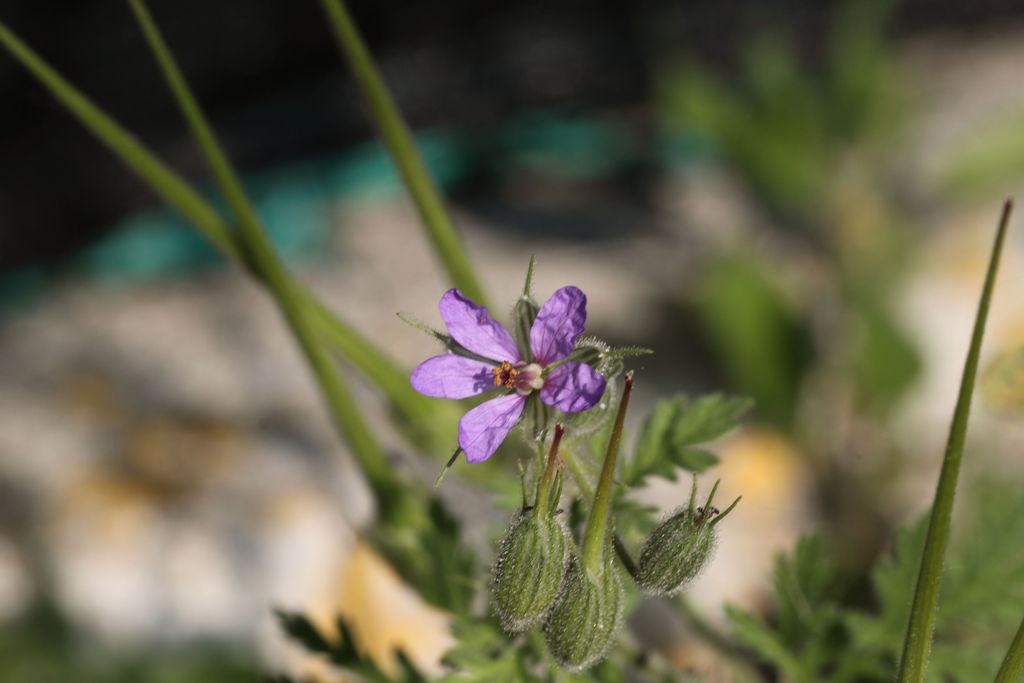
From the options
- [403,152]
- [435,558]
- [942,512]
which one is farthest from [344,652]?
[942,512]

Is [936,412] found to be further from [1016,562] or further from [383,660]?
[1016,562]

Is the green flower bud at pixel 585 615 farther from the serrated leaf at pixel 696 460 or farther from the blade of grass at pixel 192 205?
the blade of grass at pixel 192 205

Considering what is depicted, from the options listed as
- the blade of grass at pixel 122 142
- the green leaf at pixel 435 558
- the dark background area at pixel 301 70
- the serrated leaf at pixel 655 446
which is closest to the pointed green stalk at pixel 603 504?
the serrated leaf at pixel 655 446

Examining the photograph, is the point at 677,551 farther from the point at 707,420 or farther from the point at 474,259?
the point at 474,259

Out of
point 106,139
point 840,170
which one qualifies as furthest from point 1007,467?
point 106,139

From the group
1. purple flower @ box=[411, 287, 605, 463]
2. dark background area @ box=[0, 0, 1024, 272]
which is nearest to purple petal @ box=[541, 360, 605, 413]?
purple flower @ box=[411, 287, 605, 463]
